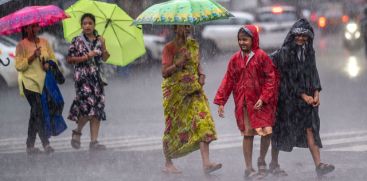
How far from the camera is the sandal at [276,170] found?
9.23 meters

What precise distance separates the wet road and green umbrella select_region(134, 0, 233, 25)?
1403mm

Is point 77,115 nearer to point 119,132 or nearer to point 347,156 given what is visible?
point 119,132

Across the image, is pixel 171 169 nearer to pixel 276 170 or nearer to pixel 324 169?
pixel 276 170

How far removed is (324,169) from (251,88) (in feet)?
3.10

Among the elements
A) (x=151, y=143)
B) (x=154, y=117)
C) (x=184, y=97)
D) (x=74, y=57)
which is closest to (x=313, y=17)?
(x=154, y=117)

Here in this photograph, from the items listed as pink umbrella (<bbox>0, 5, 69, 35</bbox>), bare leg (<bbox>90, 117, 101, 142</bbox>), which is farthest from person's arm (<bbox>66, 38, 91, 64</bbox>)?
bare leg (<bbox>90, 117, 101, 142</bbox>)

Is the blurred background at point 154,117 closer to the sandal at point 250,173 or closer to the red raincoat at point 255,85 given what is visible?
the sandal at point 250,173

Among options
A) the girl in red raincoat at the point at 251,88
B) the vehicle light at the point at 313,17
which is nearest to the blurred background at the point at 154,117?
the girl in red raincoat at the point at 251,88

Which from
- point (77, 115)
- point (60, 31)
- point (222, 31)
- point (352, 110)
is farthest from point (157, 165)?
point (222, 31)

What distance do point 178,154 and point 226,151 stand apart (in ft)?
4.78

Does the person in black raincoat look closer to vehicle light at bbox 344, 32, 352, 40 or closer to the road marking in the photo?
the road marking

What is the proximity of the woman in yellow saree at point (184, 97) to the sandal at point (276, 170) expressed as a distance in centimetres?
59

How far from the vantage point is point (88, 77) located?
11.3 metres

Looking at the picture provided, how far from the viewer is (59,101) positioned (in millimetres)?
11188
